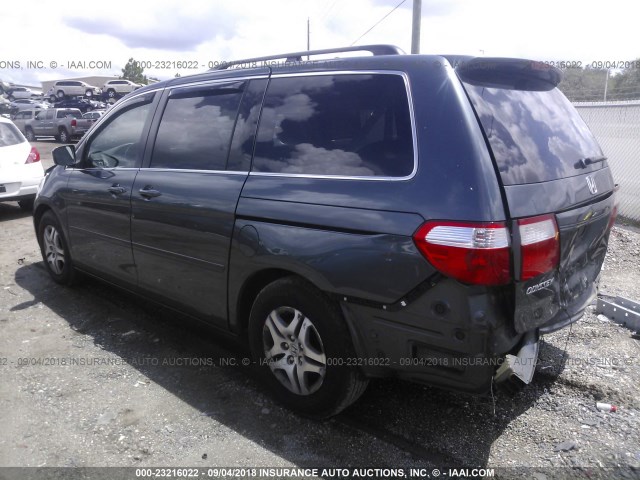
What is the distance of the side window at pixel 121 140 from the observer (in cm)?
391

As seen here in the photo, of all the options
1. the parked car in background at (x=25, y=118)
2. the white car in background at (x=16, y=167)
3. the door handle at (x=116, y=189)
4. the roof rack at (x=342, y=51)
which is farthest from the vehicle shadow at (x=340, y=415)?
the parked car in background at (x=25, y=118)

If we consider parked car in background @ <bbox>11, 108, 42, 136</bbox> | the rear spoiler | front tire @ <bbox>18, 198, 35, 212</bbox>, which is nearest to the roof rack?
the rear spoiler

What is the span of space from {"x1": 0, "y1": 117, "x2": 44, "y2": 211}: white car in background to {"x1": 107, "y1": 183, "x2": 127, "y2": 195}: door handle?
5381 millimetres

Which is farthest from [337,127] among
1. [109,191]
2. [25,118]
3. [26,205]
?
[25,118]

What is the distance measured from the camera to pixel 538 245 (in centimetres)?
224

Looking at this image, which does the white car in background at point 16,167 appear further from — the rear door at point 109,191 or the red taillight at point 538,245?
the red taillight at point 538,245

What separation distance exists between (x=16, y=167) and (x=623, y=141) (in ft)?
33.0

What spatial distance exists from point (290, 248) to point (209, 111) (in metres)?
1.27

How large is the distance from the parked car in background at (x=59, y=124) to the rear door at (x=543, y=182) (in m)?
24.7

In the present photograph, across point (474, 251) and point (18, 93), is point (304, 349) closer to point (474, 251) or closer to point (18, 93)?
point (474, 251)

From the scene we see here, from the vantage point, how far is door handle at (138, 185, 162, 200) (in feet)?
11.6

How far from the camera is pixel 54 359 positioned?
12.3ft

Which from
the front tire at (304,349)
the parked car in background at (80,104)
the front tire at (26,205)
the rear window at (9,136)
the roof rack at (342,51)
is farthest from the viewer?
the parked car in background at (80,104)

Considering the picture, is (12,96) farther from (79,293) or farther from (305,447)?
(305,447)
